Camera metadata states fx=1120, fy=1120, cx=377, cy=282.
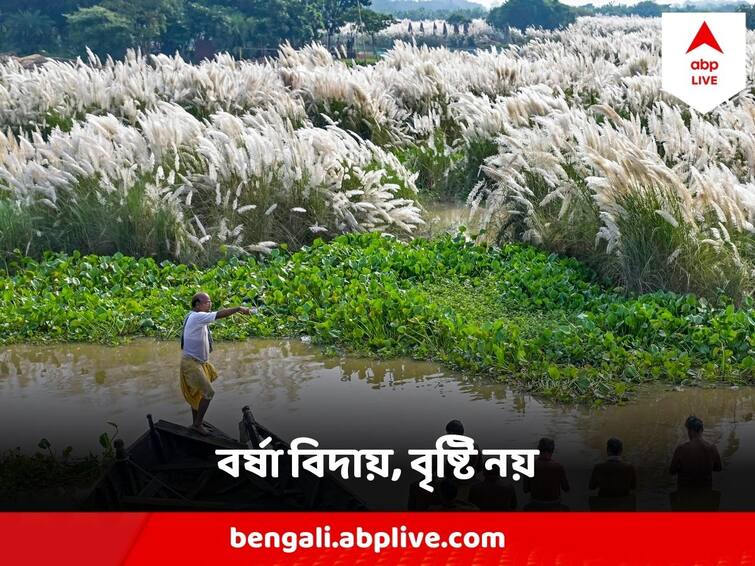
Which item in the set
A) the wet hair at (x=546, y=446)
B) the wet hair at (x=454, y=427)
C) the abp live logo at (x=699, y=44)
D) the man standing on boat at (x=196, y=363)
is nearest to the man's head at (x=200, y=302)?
the man standing on boat at (x=196, y=363)

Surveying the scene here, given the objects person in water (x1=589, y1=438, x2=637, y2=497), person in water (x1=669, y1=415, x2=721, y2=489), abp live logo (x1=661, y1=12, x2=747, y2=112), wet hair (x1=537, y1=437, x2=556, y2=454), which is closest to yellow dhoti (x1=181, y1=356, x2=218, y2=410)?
wet hair (x1=537, y1=437, x2=556, y2=454)

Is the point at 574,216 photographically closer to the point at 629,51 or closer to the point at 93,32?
the point at 629,51

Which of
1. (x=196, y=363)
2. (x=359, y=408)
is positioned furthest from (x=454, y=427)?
(x=196, y=363)

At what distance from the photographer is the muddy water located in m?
3.69

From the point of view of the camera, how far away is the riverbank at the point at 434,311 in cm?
469

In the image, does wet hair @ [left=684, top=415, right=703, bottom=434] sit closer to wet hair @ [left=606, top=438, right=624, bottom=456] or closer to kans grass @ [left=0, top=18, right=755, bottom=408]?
wet hair @ [left=606, top=438, right=624, bottom=456]

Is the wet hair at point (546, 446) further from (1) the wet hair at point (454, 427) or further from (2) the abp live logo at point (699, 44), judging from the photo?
(2) the abp live logo at point (699, 44)

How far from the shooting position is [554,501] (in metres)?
3.38

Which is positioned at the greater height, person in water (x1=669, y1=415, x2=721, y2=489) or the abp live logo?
the abp live logo

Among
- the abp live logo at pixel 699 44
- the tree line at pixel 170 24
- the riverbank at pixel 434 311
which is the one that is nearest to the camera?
the riverbank at pixel 434 311

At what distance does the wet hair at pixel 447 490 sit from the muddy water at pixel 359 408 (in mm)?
117

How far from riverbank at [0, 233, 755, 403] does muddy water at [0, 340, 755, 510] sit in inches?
5.4
